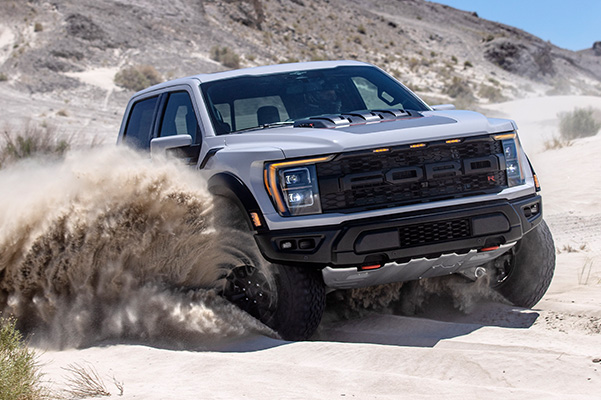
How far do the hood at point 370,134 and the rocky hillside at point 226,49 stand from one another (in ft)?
64.1

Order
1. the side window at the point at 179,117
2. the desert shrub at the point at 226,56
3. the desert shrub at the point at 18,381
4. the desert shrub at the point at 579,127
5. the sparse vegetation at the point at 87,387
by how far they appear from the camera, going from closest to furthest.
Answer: the desert shrub at the point at 18,381
the sparse vegetation at the point at 87,387
the side window at the point at 179,117
the desert shrub at the point at 579,127
the desert shrub at the point at 226,56

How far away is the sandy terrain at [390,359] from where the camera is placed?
12.0 feet

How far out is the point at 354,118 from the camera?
5.06 metres

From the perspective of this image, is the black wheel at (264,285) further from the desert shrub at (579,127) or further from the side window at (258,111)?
the desert shrub at (579,127)

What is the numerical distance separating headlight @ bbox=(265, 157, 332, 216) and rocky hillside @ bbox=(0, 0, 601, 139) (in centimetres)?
1984

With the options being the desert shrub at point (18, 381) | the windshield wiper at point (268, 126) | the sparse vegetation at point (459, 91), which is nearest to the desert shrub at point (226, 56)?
the sparse vegetation at point (459, 91)

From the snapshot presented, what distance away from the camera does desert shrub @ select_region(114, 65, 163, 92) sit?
96.3ft

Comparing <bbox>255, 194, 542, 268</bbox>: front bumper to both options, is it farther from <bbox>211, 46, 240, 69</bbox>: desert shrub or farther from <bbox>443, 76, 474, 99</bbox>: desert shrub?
<bbox>443, 76, 474, 99</bbox>: desert shrub

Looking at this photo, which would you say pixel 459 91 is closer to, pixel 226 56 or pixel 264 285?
pixel 226 56

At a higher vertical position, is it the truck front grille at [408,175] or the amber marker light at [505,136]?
the amber marker light at [505,136]

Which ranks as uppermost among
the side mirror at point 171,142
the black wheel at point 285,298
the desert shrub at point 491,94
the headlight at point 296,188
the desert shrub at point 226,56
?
the desert shrub at point 226,56

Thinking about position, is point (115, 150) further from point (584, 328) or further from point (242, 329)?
point (584, 328)

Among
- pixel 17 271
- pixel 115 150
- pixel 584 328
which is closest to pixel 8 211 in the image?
pixel 17 271

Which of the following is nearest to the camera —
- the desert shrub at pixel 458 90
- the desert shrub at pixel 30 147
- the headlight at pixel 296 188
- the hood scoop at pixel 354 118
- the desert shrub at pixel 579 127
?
the headlight at pixel 296 188
